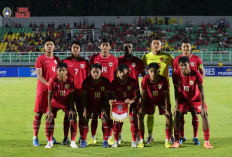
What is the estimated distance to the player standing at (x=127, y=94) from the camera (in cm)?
827

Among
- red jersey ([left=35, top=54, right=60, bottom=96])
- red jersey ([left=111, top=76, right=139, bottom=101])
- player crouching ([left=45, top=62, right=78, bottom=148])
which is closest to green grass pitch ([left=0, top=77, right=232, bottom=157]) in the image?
player crouching ([left=45, top=62, right=78, bottom=148])

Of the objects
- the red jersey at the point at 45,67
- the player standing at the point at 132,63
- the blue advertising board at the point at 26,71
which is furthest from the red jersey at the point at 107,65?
the blue advertising board at the point at 26,71

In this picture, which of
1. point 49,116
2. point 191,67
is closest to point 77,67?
point 49,116

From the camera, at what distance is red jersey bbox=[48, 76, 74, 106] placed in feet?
27.0

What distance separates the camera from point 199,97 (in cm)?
849

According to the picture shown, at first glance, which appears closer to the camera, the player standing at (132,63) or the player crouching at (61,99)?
the player crouching at (61,99)

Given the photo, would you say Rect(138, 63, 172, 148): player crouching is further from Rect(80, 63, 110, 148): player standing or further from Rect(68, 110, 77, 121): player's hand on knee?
Rect(68, 110, 77, 121): player's hand on knee

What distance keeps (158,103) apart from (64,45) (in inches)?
1455

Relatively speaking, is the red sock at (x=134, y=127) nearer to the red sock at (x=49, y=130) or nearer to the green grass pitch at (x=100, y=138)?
the green grass pitch at (x=100, y=138)

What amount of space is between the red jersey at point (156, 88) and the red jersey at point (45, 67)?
A: 1998 millimetres
